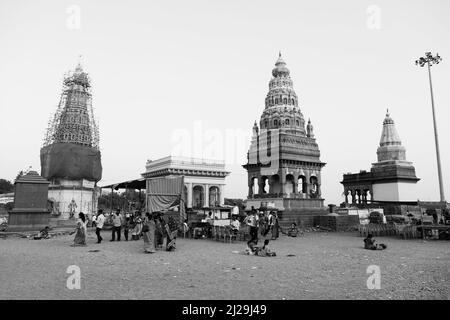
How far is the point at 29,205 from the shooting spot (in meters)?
21.2

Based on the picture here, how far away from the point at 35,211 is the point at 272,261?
58.9ft

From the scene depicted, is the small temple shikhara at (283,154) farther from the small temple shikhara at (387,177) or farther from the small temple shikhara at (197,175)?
the small temple shikhara at (197,175)

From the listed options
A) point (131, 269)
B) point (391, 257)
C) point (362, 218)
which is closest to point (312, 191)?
point (362, 218)

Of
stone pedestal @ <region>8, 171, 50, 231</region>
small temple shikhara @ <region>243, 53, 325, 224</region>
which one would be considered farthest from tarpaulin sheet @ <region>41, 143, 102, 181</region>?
stone pedestal @ <region>8, 171, 50, 231</region>

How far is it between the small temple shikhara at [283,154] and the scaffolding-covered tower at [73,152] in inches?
1142

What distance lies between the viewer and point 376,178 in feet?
A: 157

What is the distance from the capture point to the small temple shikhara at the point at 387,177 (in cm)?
4528

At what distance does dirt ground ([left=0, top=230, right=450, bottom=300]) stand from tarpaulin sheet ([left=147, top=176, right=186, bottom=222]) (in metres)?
6.37

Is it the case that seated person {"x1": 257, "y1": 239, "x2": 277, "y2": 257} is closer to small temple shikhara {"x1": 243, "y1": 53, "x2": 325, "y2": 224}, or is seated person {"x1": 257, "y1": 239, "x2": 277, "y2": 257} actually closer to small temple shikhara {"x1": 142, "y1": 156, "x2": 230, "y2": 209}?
small temple shikhara {"x1": 243, "y1": 53, "x2": 325, "y2": 224}

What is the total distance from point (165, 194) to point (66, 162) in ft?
131

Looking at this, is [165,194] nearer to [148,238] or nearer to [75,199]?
[148,238]

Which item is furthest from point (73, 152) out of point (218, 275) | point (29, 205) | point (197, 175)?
point (218, 275)

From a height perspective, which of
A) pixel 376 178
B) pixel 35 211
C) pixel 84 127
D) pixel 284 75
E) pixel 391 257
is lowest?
pixel 391 257
